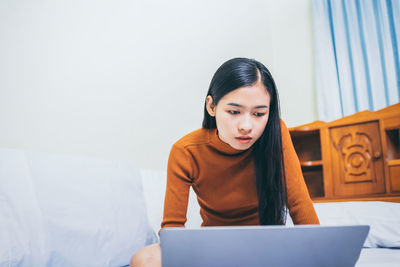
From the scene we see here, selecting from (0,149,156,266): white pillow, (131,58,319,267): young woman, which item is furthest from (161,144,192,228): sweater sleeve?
(0,149,156,266): white pillow

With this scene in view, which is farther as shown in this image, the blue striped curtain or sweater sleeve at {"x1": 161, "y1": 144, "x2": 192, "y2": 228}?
the blue striped curtain

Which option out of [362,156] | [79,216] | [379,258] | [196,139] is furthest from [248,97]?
[362,156]

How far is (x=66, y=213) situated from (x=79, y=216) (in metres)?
0.04

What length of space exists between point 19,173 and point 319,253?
0.80 meters

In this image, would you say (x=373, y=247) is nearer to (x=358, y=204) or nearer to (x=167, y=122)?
(x=358, y=204)

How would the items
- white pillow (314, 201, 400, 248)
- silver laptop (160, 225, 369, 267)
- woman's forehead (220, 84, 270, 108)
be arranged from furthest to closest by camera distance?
white pillow (314, 201, 400, 248) < woman's forehead (220, 84, 270, 108) < silver laptop (160, 225, 369, 267)

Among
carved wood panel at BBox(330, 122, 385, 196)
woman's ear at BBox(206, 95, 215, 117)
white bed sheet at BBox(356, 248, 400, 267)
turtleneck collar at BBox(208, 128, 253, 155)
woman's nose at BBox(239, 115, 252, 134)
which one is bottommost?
white bed sheet at BBox(356, 248, 400, 267)

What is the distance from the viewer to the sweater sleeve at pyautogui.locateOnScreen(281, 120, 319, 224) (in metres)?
0.90

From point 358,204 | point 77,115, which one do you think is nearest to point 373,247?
point 358,204

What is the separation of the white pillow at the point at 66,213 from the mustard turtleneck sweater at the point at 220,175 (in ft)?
0.97

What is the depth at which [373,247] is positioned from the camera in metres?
1.38

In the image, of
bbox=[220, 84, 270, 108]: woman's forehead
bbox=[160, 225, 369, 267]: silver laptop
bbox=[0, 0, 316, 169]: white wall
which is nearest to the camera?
bbox=[160, 225, 369, 267]: silver laptop

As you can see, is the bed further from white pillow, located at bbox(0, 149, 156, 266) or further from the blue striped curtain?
the blue striped curtain

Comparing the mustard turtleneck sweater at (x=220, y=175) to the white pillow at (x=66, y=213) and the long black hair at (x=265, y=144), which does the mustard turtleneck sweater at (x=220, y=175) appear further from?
the white pillow at (x=66, y=213)
